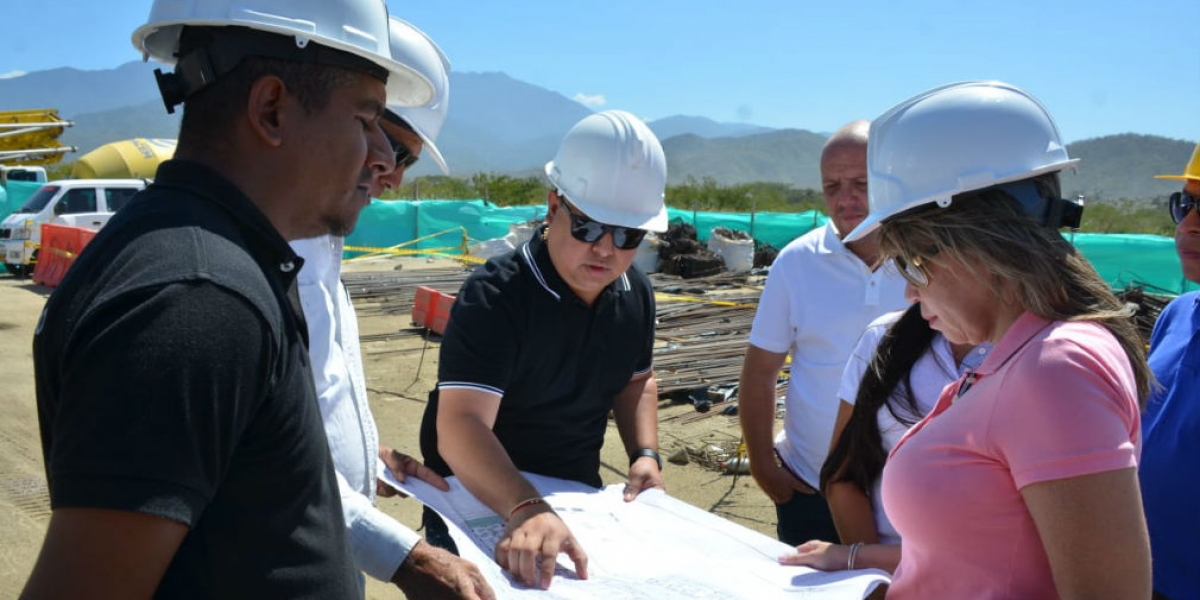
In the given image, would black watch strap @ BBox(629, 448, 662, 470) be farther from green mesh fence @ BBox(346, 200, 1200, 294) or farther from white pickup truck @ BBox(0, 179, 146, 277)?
green mesh fence @ BBox(346, 200, 1200, 294)

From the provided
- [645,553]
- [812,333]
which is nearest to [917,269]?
[645,553]

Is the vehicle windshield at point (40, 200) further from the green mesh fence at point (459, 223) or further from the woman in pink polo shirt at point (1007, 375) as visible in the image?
the woman in pink polo shirt at point (1007, 375)

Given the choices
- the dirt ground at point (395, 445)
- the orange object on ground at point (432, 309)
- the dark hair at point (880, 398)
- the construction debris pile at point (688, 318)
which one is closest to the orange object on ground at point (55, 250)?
the dirt ground at point (395, 445)

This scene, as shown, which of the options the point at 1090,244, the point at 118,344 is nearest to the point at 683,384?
the point at 118,344

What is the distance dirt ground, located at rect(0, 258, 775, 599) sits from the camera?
16.9 feet

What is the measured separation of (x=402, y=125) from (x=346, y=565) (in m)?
1.59

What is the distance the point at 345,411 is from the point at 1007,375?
60.1 inches

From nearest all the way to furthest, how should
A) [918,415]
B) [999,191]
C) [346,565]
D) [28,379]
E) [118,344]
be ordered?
[118,344] → [346,565] → [999,191] → [918,415] → [28,379]

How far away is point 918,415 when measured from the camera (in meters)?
2.38

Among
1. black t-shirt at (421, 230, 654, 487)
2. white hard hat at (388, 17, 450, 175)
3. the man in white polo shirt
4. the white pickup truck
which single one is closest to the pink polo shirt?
black t-shirt at (421, 230, 654, 487)

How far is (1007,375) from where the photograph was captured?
1610 millimetres

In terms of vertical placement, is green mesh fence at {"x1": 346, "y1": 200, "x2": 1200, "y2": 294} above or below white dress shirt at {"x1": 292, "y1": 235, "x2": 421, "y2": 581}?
below

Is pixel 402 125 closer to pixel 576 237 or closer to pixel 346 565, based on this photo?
pixel 576 237

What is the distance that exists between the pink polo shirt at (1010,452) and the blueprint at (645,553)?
367 millimetres
